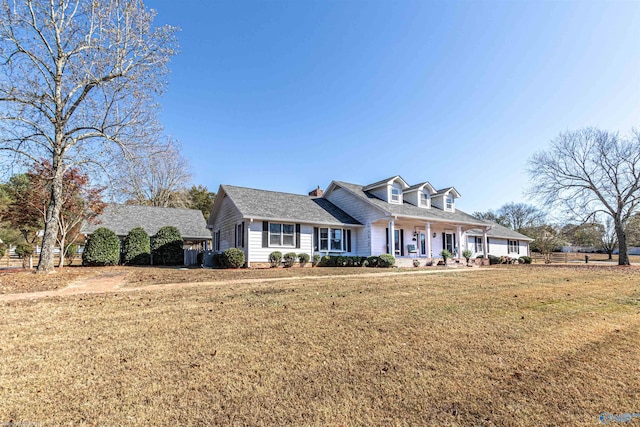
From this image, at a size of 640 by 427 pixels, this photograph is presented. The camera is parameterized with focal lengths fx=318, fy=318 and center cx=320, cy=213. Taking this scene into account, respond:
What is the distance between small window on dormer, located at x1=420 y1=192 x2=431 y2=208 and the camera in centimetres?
2469

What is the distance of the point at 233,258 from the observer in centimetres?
1662

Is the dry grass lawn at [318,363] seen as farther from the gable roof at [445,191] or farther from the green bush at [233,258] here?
the gable roof at [445,191]

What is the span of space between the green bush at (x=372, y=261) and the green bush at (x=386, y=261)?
23 centimetres

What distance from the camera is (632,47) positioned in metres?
11.8

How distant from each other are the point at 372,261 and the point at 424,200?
28.0ft

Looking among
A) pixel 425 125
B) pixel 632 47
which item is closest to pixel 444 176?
pixel 425 125

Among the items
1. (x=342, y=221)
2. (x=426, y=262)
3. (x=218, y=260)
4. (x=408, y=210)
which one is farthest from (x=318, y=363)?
(x=408, y=210)

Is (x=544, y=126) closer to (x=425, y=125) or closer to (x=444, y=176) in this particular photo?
(x=425, y=125)

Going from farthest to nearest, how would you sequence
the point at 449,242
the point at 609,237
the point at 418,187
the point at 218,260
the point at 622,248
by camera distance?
the point at 609,237
the point at 449,242
the point at 418,187
the point at 622,248
the point at 218,260

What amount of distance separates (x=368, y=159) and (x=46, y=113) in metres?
17.6

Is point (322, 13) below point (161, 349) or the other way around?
the other way around

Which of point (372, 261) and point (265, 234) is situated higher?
point (265, 234)

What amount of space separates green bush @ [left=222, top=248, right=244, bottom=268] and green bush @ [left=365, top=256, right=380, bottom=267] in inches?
292

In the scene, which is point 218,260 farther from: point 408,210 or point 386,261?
point 408,210
